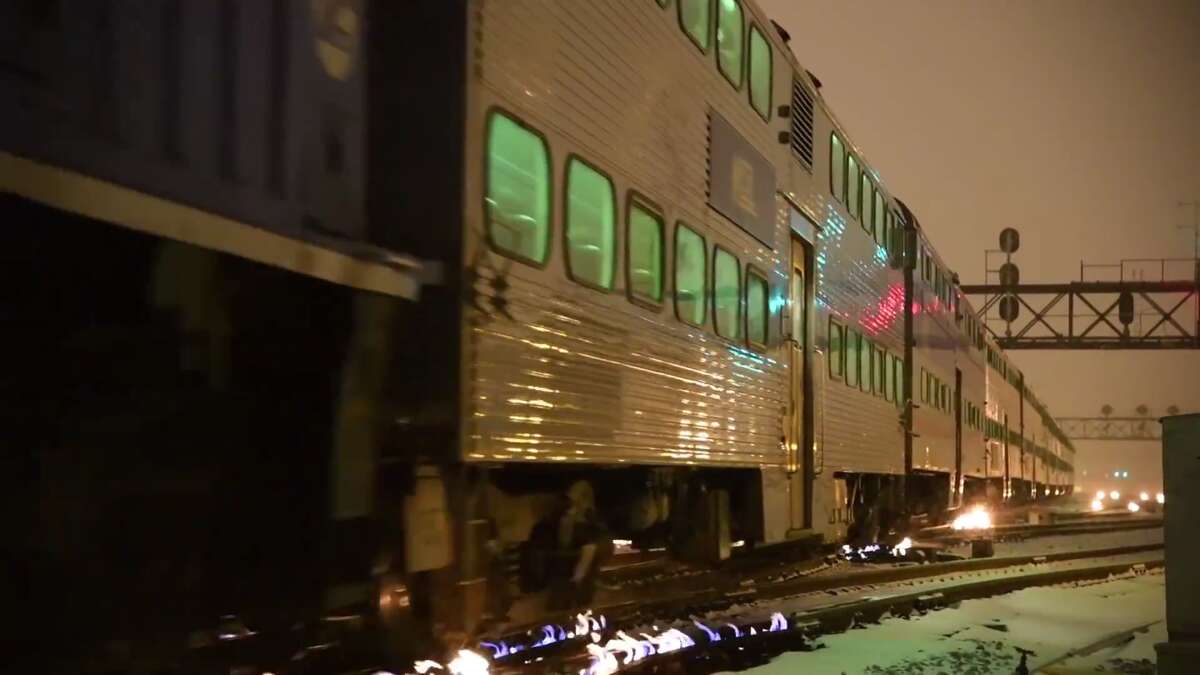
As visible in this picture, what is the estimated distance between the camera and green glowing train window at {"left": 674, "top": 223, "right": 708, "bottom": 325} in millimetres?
8117

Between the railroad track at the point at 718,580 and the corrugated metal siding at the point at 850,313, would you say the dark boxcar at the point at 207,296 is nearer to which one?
the railroad track at the point at 718,580

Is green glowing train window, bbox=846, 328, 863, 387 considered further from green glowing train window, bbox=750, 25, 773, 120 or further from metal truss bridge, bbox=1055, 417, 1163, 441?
metal truss bridge, bbox=1055, 417, 1163, 441

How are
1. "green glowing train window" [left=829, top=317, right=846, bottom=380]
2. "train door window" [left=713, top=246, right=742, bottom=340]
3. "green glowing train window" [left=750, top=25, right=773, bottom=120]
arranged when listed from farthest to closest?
"green glowing train window" [left=829, top=317, right=846, bottom=380], "green glowing train window" [left=750, top=25, right=773, bottom=120], "train door window" [left=713, top=246, right=742, bottom=340]

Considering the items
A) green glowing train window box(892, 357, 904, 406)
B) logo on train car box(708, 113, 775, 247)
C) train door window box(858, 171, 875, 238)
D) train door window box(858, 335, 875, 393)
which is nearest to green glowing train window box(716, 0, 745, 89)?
logo on train car box(708, 113, 775, 247)

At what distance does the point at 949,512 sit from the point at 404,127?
61.6 feet

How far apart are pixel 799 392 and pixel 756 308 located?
64.8 inches

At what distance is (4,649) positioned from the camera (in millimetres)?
3721

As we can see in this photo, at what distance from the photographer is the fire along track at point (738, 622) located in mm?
6816

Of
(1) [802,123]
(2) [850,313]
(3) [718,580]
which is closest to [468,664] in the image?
(3) [718,580]

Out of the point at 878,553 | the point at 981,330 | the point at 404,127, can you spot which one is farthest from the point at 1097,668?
the point at 981,330

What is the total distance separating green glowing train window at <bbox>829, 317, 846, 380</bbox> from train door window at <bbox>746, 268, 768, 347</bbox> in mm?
2436

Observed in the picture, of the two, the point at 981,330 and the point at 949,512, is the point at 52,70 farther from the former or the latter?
the point at 981,330

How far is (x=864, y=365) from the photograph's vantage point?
14281mm

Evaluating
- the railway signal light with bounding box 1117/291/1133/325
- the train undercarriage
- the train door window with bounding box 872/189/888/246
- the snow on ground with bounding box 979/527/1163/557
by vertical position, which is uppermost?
the railway signal light with bounding box 1117/291/1133/325
